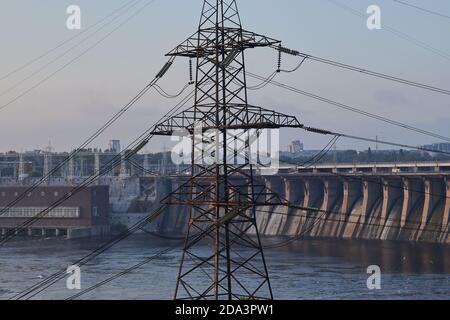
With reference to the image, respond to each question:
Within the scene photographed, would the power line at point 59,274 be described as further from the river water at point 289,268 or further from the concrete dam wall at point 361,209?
the concrete dam wall at point 361,209

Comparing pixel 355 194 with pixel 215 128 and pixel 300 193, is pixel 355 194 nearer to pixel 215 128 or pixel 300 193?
pixel 300 193

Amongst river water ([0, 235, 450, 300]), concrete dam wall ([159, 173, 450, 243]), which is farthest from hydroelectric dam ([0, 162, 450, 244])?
river water ([0, 235, 450, 300])

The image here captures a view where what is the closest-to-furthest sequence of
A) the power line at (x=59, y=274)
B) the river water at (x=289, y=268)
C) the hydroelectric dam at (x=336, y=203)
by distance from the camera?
the power line at (x=59, y=274) < the river water at (x=289, y=268) < the hydroelectric dam at (x=336, y=203)

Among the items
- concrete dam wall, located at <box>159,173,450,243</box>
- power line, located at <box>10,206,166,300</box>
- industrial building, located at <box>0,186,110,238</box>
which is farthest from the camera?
industrial building, located at <box>0,186,110,238</box>

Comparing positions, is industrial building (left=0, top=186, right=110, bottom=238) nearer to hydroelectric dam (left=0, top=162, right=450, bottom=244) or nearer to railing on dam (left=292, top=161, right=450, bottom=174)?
hydroelectric dam (left=0, top=162, right=450, bottom=244)

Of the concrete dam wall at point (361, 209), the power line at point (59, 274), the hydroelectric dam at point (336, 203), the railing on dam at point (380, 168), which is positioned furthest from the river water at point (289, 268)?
the railing on dam at point (380, 168)

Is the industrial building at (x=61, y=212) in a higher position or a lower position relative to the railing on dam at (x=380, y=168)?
lower
